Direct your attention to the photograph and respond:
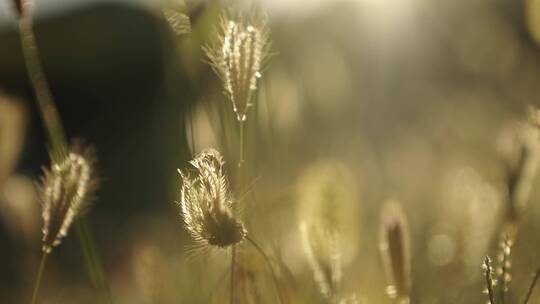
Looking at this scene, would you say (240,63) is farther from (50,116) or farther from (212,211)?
(50,116)

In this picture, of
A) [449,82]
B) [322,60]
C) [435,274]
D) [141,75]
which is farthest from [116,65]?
[435,274]

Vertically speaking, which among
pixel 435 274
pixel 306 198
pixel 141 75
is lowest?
pixel 435 274

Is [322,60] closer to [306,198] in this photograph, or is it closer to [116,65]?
[306,198]

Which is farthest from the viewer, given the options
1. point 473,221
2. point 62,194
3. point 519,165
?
point 473,221

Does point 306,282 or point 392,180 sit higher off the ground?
point 392,180

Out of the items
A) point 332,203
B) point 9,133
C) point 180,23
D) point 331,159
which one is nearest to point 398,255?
point 332,203
